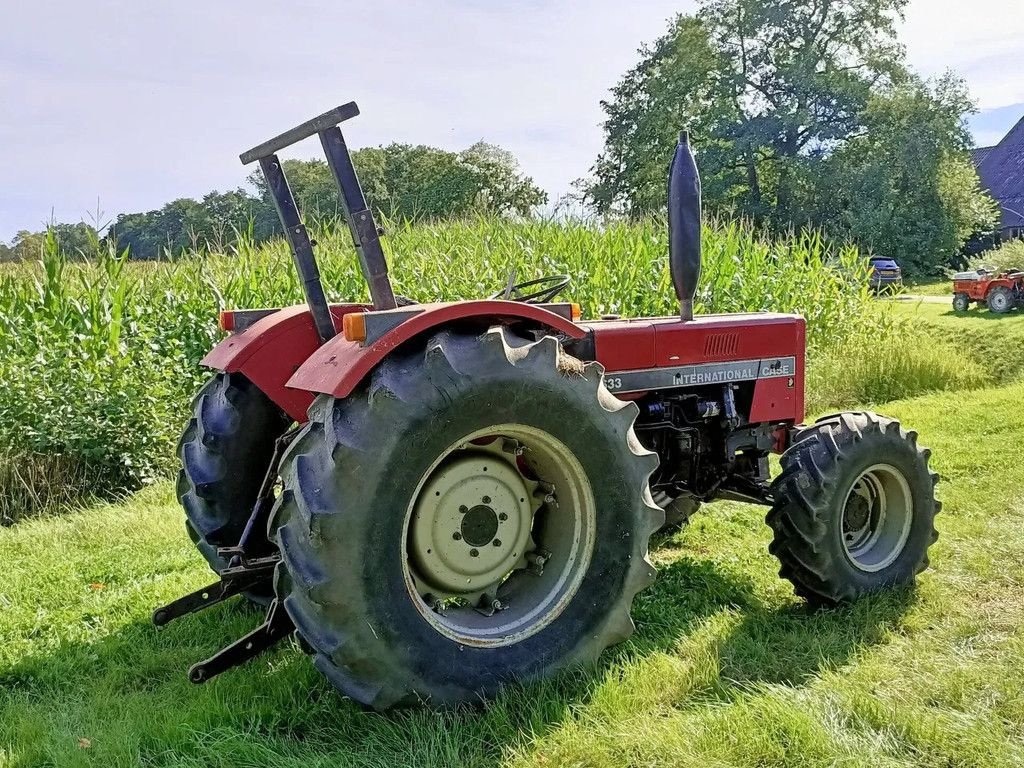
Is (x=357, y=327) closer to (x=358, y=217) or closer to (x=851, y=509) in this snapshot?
(x=358, y=217)

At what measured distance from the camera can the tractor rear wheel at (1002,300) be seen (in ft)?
56.0

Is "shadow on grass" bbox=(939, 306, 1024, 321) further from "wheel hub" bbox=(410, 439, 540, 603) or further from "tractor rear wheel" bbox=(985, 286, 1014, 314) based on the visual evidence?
"wheel hub" bbox=(410, 439, 540, 603)

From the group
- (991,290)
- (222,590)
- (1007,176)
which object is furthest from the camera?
(1007,176)

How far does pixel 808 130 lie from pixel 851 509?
3308cm

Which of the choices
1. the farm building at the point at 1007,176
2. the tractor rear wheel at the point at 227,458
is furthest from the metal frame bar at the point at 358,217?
the farm building at the point at 1007,176

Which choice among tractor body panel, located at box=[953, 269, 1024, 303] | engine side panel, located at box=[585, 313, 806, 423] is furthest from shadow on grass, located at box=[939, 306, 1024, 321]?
engine side panel, located at box=[585, 313, 806, 423]

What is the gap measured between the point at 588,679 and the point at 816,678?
2.51 feet

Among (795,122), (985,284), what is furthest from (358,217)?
(795,122)

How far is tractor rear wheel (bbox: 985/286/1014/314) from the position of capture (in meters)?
17.1

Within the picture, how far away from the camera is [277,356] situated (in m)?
3.16

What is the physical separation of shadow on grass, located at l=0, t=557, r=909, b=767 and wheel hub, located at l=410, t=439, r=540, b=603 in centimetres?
38

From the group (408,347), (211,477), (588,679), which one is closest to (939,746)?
(588,679)

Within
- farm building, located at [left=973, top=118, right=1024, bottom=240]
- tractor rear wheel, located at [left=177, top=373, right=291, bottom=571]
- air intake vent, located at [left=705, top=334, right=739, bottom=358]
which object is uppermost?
farm building, located at [left=973, top=118, right=1024, bottom=240]

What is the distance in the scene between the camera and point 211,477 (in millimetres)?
3152
